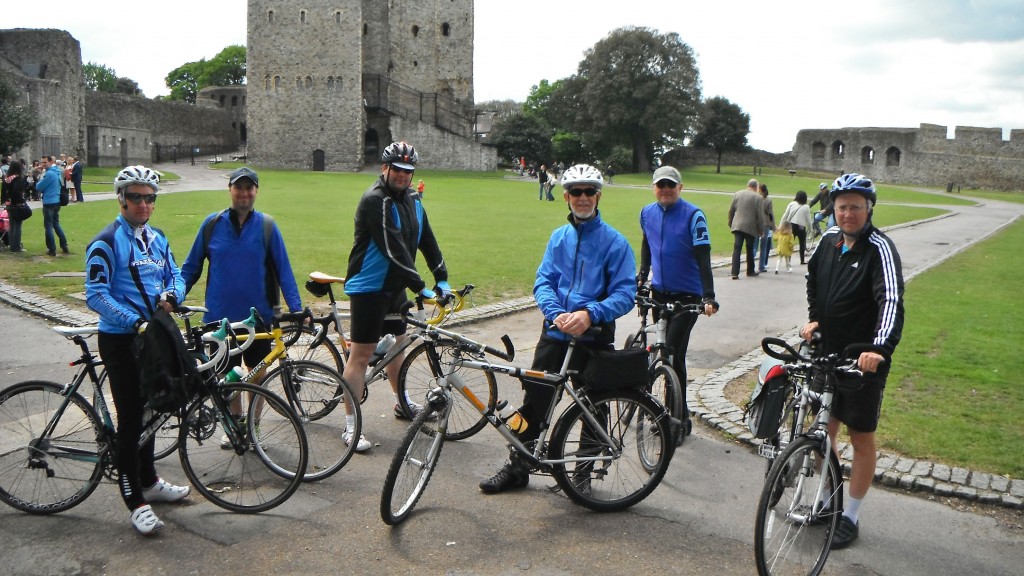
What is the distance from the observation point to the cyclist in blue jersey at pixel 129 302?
14.6 ft

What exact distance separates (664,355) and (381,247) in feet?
6.80

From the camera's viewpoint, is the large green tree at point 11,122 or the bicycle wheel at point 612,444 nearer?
the bicycle wheel at point 612,444

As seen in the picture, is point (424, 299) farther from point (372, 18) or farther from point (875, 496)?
point (372, 18)

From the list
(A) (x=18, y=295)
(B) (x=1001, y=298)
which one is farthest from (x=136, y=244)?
(B) (x=1001, y=298)

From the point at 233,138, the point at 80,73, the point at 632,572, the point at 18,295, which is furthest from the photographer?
the point at 233,138

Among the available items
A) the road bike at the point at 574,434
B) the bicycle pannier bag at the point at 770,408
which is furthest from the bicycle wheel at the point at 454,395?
the bicycle pannier bag at the point at 770,408

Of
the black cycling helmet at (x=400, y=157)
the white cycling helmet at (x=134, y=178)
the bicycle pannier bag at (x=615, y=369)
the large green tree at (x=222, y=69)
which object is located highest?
the large green tree at (x=222, y=69)

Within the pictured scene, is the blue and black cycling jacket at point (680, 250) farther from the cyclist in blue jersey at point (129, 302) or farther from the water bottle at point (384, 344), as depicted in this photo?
the cyclist in blue jersey at point (129, 302)

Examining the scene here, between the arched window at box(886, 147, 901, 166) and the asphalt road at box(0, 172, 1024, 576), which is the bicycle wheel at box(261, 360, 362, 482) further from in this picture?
the arched window at box(886, 147, 901, 166)

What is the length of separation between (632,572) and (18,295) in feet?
32.7

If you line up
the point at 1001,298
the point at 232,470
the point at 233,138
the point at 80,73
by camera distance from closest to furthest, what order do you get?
1. the point at 232,470
2. the point at 1001,298
3. the point at 80,73
4. the point at 233,138

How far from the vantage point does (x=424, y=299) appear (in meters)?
6.25

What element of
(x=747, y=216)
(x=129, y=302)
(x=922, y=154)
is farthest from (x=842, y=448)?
(x=922, y=154)

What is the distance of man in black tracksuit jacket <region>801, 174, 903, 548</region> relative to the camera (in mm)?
4195
